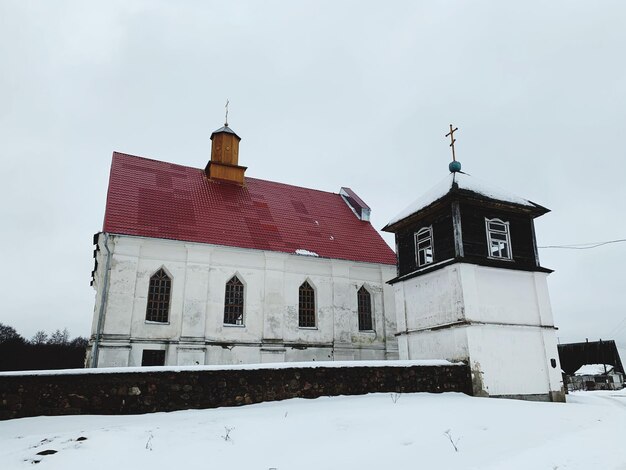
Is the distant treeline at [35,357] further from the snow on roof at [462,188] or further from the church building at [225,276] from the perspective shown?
the snow on roof at [462,188]

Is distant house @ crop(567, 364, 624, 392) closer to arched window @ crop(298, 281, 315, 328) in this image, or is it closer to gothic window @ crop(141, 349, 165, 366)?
arched window @ crop(298, 281, 315, 328)

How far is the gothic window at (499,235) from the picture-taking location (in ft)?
52.0

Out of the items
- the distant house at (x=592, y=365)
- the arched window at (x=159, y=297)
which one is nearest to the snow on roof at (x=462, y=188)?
the arched window at (x=159, y=297)

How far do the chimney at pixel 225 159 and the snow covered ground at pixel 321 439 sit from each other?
650 inches

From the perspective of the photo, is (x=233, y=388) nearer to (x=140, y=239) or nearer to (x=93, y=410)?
(x=93, y=410)

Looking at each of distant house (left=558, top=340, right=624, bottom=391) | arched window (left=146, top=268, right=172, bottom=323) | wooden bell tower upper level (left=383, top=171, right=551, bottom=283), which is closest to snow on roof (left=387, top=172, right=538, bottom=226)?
wooden bell tower upper level (left=383, top=171, right=551, bottom=283)

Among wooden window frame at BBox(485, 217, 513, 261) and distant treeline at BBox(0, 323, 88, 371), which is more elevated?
wooden window frame at BBox(485, 217, 513, 261)

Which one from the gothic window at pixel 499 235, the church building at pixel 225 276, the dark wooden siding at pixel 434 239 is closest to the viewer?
the dark wooden siding at pixel 434 239

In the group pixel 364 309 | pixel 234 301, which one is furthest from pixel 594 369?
pixel 234 301

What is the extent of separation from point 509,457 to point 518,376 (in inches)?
356

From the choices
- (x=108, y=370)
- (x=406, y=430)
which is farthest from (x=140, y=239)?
(x=406, y=430)

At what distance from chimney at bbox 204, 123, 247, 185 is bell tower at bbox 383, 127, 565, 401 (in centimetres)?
1112

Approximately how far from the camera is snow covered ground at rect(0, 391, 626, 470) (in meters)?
6.16

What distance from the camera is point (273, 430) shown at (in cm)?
763
